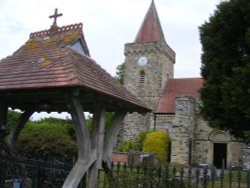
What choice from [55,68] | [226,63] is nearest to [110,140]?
[55,68]

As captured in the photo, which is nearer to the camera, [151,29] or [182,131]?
[182,131]

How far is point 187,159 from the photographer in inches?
973

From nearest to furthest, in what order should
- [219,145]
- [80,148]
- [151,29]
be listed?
1. [80,148]
2. [219,145]
3. [151,29]

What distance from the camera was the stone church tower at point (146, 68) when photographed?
2997 cm

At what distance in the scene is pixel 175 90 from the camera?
3023cm

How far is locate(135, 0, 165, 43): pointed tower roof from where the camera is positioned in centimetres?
3262

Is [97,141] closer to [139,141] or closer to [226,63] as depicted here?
[226,63]

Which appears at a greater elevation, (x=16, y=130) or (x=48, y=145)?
(x=16, y=130)

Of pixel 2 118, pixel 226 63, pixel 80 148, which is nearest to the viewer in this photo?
pixel 80 148

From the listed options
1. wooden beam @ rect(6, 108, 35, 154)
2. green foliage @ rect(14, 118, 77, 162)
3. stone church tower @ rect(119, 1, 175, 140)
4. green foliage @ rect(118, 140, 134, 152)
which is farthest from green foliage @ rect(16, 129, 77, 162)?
stone church tower @ rect(119, 1, 175, 140)

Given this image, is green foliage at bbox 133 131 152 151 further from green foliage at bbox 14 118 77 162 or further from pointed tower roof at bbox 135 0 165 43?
green foliage at bbox 14 118 77 162

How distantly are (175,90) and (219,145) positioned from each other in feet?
21.5

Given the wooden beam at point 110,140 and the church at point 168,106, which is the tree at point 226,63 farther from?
the church at point 168,106

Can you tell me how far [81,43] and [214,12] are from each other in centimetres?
547
